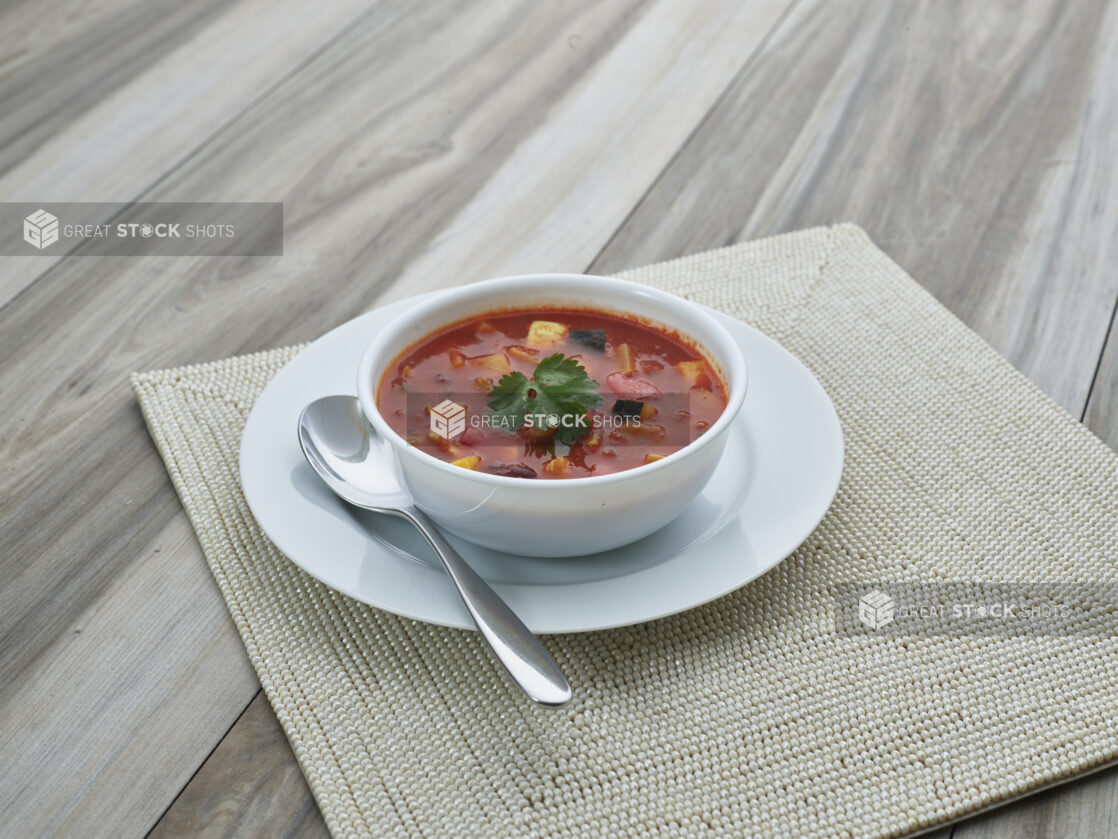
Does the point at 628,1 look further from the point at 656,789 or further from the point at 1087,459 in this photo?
the point at 656,789

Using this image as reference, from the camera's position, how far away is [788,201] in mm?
1913

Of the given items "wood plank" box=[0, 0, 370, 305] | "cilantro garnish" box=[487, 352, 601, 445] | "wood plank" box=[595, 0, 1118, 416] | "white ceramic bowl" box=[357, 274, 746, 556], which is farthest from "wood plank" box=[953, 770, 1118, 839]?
"wood plank" box=[0, 0, 370, 305]

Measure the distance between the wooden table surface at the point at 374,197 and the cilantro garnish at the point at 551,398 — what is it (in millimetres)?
372

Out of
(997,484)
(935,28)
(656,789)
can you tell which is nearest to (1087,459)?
(997,484)

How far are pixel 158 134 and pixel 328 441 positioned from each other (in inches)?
45.5

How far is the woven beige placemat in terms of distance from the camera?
939mm

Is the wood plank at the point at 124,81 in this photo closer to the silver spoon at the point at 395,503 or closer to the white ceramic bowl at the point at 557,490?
the silver spoon at the point at 395,503

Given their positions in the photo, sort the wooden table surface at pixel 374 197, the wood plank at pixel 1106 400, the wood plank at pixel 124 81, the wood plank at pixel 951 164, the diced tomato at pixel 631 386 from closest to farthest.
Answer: the wooden table surface at pixel 374 197
the diced tomato at pixel 631 386
the wood plank at pixel 1106 400
the wood plank at pixel 951 164
the wood plank at pixel 124 81

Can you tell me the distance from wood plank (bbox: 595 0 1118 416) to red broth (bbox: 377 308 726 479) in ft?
1.61

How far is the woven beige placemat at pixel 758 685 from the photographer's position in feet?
3.08

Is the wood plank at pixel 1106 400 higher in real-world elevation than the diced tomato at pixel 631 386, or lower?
lower

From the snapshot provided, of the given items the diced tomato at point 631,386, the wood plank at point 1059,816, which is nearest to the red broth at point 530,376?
the diced tomato at point 631,386

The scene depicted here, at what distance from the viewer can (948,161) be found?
80.0 inches

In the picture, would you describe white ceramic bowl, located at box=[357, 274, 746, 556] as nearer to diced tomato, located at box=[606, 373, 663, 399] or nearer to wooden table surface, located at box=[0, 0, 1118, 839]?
diced tomato, located at box=[606, 373, 663, 399]
